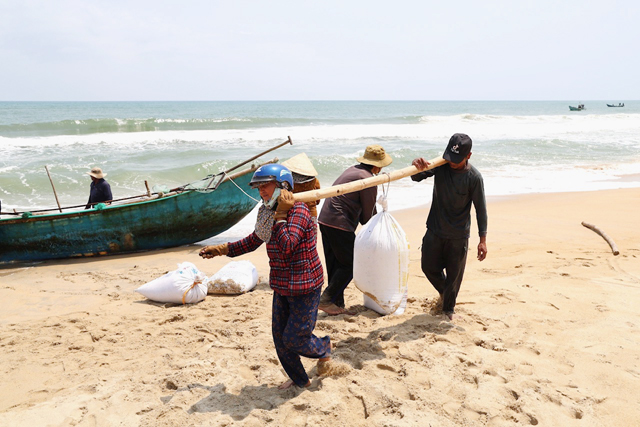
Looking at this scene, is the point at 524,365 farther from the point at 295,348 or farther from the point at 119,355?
the point at 119,355

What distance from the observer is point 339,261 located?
457cm

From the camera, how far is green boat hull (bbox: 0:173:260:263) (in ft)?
23.5

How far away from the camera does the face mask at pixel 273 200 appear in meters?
2.73

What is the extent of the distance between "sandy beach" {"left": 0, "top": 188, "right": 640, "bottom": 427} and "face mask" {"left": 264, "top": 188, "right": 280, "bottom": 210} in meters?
1.20

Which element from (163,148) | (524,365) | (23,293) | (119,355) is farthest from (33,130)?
(524,365)

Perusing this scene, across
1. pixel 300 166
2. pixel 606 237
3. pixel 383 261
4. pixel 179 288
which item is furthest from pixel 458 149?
pixel 606 237

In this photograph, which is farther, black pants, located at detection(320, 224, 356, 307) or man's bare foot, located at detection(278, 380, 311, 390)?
black pants, located at detection(320, 224, 356, 307)

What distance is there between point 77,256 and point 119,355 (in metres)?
4.23

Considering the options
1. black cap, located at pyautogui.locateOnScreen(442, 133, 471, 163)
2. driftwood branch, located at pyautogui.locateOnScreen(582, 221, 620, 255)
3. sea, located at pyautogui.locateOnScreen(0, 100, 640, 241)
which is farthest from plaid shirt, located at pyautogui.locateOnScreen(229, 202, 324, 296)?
sea, located at pyautogui.locateOnScreen(0, 100, 640, 241)

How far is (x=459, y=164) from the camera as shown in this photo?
12.5ft

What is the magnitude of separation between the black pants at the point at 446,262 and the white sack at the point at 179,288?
2255 mm

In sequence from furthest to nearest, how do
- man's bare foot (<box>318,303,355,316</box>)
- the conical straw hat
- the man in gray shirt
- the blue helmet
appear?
man's bare foot (<box>318,303,355,316</box>) < the man in gray shirt < the conical straw hat < the blue helmet

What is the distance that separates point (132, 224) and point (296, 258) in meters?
5.33

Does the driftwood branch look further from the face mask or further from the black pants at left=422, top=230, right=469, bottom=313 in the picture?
the face mask
